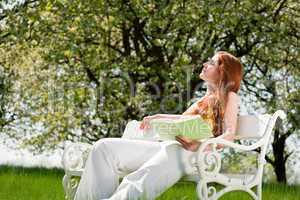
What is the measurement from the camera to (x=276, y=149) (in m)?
14.5

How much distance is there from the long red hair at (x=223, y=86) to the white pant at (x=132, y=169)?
0.41m

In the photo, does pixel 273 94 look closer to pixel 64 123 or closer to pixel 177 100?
pixel 177 100

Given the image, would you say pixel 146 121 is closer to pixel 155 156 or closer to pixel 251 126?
pixel 155 156

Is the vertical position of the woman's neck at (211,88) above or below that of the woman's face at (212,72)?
below

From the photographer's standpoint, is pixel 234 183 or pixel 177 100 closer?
pixel 234 183

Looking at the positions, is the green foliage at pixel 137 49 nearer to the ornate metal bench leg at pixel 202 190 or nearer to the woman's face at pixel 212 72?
the woman's face at pixel 212 72

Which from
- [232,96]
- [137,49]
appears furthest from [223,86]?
[137,49]

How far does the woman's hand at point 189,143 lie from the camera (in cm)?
407

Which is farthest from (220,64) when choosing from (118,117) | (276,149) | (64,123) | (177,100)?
(276,149)

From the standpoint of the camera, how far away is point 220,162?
4.14 metres

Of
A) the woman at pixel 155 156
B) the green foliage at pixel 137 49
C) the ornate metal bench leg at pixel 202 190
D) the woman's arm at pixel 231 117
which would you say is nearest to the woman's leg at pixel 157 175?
the woman at pixel 155 156

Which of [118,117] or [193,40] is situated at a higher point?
[193,40]

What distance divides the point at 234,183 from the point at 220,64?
30.8 inches

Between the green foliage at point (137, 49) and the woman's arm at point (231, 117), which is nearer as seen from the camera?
the woman's arm at point (231, 117)
